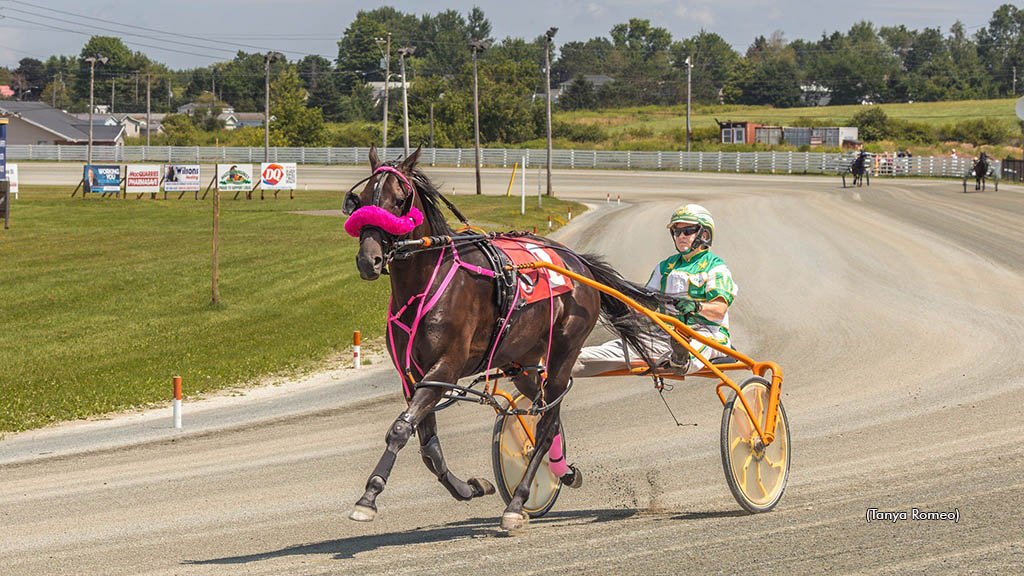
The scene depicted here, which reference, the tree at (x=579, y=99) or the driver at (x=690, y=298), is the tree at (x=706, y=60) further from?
the driver at (x=690, y=298)

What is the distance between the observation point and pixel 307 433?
10.0 meters

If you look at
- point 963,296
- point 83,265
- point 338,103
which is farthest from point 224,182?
point 338,103

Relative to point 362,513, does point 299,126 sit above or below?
above

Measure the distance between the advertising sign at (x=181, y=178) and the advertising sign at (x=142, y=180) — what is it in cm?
58

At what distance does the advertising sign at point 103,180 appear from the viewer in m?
45.9

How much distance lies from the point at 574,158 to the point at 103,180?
33.6 m

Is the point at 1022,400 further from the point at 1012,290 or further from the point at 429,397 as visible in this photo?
the point at 1012,290

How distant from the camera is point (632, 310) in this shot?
7566mm

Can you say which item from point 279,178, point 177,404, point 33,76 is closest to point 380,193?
point 177,404

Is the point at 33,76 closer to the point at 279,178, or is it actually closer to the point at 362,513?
the point at 279,178

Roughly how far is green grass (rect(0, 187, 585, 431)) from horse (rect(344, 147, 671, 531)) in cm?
666

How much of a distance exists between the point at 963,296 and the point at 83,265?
64.1ft

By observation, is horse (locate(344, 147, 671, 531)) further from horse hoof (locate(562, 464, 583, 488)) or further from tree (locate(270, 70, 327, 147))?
tree (locate(270, 70, 327, 147))

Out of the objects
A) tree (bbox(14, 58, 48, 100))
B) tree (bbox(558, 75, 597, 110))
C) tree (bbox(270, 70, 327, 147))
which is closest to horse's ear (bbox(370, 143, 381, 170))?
tree (bbox(270, 70, 327, 147))
